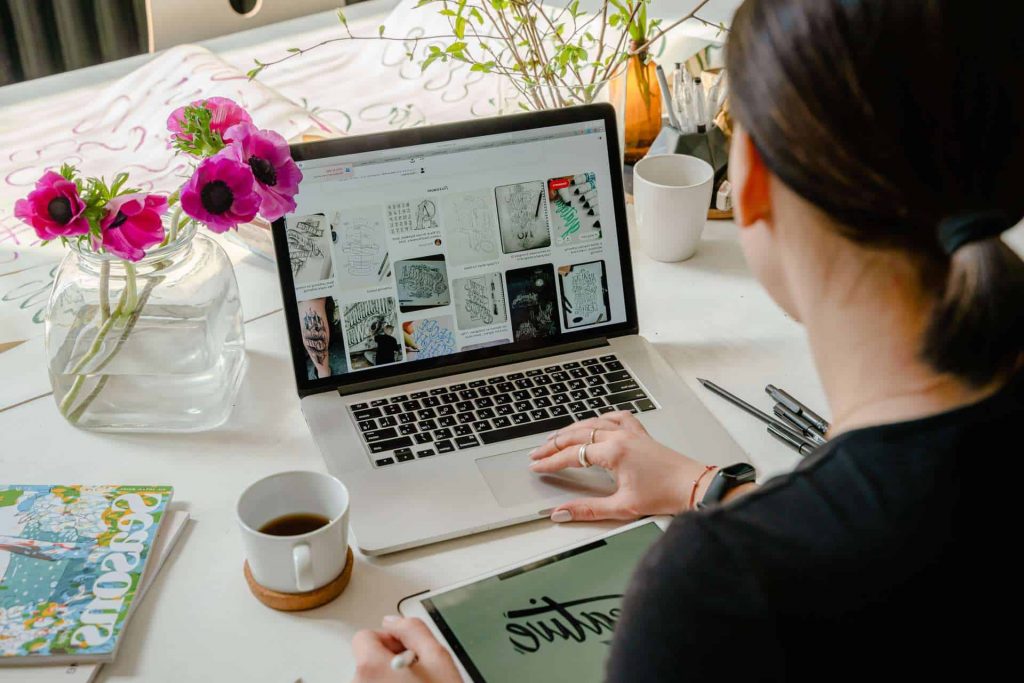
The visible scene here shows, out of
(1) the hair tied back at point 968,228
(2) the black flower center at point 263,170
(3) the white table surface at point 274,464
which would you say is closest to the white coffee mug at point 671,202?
(3) the white table surface at point 274,464

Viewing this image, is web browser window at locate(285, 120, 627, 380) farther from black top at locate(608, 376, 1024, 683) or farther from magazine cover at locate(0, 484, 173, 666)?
black top at locate(608, 376, 1024, 683)

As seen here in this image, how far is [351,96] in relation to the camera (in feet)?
6.40

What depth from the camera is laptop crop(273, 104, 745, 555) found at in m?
1.03

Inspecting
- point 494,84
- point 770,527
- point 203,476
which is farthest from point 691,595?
point 494,84

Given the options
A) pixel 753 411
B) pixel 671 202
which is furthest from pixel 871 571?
pixel 671 202

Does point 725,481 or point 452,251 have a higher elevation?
point 452,251

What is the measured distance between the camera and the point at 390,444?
1.01 metres

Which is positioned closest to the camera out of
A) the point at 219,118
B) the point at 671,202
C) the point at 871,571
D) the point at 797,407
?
the point at 871,571

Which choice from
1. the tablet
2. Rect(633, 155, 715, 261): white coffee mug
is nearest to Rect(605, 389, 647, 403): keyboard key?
the tablet

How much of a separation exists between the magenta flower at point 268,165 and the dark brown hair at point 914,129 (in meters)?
0.51

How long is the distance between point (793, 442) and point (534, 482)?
275mm

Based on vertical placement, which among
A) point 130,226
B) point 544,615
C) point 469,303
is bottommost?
point 544,615

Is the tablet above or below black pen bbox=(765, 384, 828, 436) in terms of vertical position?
below

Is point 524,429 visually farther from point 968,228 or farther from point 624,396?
point 968,228
